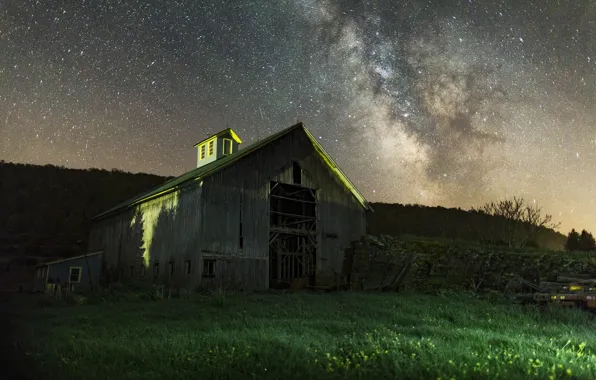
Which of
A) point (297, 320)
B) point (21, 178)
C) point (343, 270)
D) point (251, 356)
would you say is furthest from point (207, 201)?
point (21, 178)

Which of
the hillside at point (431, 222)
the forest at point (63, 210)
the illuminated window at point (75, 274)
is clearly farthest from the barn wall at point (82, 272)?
the hillside at point (431, 222)

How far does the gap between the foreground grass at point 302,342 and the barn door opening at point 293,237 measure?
1019cm

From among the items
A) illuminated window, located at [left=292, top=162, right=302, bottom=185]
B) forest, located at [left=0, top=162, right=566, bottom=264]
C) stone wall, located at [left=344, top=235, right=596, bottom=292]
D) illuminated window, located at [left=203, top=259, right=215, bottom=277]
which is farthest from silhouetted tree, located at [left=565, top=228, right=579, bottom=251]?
illuminated window, located at [left=203, top=259, right=215, bottom=277]

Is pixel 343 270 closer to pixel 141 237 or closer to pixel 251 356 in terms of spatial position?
pixel 141 237

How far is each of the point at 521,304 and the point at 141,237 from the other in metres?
20.9

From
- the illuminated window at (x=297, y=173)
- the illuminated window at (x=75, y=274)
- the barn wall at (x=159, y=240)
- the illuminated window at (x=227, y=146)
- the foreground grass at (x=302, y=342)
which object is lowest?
the foreground grass at (x=302, y=342)

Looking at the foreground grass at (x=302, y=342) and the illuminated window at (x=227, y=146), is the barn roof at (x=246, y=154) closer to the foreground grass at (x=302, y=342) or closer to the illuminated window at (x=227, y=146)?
the illuminated window at (x=227, y=146)

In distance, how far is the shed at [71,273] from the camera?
107ft

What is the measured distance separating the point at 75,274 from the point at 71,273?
29 centimetres

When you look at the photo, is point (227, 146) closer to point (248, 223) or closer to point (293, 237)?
point (293, 237)

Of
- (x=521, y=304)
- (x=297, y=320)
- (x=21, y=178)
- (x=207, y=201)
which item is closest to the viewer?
(x=297, y=320)

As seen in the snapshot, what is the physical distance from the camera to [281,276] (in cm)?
3083

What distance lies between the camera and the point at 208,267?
24.6 metres

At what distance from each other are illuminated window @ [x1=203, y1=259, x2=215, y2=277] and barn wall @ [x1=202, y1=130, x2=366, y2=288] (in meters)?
0.45
